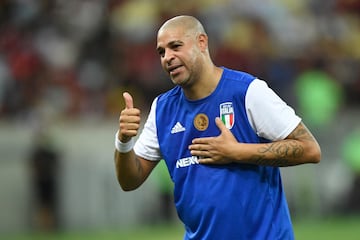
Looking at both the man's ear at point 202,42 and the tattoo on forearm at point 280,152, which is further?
the man's ear at point 202,42

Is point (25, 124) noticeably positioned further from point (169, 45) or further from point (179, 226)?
point (169, 45)

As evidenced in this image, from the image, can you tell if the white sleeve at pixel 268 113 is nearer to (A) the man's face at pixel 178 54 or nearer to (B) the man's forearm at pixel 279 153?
(B) the man's forearm at pixel 279 153

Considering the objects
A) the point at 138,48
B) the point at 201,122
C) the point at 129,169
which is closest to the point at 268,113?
the point at 201,122

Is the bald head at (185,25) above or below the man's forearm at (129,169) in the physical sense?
above

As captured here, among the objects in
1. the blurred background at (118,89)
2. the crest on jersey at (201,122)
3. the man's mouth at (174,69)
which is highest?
the blurred background at (118,89)

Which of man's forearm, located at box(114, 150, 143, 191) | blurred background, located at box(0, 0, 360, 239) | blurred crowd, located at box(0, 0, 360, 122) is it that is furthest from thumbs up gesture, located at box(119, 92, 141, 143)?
blurred crowd, located at box(0, 0, 360, 122)

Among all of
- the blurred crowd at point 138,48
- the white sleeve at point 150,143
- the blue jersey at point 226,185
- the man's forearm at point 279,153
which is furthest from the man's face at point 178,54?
the blurred crowd at point 138,48

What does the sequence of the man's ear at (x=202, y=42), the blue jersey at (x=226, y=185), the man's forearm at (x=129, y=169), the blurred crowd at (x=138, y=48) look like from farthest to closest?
the blurred crowd at (x=138, y=48) < the man's forearm at (x=129, y=169) < the man's ear at (x=202, y=42) < the blue jersey at (x=226, y=185)

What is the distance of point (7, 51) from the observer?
1758cm

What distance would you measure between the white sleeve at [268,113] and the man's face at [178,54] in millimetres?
403

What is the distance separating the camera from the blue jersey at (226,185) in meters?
6.32

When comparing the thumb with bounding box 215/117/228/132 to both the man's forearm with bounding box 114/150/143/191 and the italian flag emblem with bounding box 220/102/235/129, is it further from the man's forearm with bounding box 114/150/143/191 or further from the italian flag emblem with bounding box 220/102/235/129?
the man's forearm with bounding box 114/150/143/191

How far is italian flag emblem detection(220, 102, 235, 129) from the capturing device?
634 cm

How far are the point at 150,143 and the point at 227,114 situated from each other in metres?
0.70
